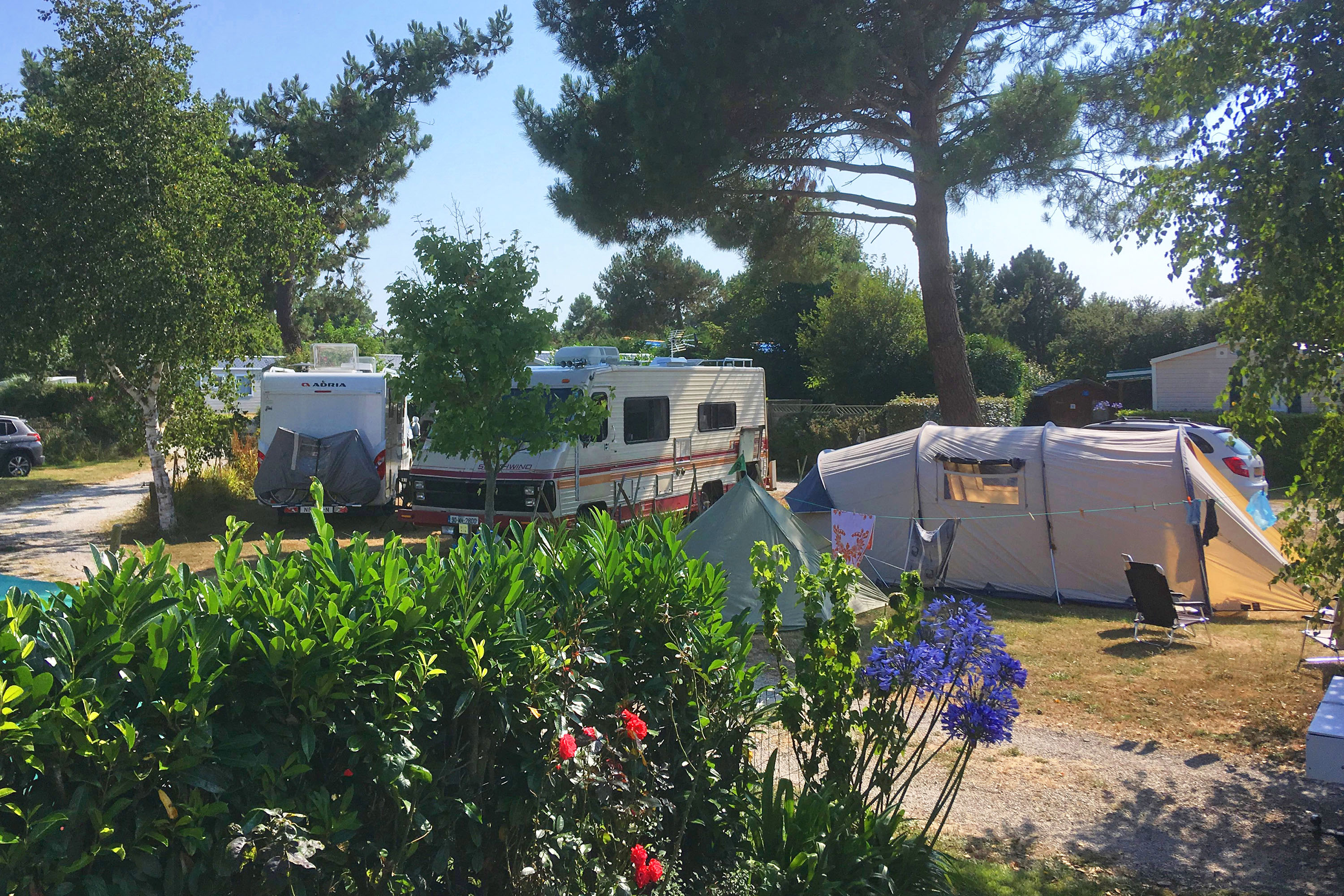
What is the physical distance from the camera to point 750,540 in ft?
31.4

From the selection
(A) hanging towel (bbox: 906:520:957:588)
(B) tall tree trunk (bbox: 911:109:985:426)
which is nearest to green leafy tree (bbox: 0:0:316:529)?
(A) hanging towel (bbox: 906:520:957:588)

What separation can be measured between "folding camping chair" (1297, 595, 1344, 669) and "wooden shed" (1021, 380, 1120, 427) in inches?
842

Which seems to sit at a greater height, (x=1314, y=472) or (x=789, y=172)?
(x=789, y=172)

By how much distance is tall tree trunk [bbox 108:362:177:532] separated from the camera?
14.2 meters

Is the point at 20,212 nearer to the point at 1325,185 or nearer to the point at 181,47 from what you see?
the point at 181,47

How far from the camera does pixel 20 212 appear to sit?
12625 mm

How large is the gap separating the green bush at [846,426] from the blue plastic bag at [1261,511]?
39.1ft

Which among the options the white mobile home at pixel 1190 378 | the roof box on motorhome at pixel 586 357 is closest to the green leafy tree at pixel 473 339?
the roof box on motorhome at pixel 586 357

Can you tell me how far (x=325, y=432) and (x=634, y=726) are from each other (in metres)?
13.2

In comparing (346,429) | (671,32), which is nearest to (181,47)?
(346,429)

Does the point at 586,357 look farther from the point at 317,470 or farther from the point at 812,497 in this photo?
the point at 317,470

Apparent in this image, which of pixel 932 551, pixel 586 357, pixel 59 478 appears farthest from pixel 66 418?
pixel 932 551

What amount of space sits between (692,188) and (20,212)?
31.8 feet

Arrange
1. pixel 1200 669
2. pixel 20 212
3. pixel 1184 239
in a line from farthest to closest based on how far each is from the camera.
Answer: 1. pixel 20 212
2. pixel 1200 669
3. pixel 1184 239
